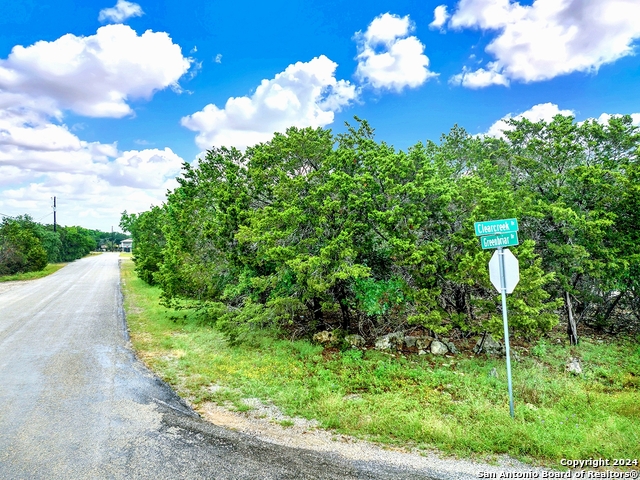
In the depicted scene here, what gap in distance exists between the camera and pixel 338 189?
9297 mm

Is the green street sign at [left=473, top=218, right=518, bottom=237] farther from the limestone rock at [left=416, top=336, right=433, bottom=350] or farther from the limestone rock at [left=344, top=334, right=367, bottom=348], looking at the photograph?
the limestone rock at [left=344, top=334, right=367, bottom=348]

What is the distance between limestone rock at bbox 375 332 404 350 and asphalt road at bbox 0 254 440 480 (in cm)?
556

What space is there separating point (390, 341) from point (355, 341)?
3.28 feet

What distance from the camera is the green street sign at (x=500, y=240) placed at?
5691mm

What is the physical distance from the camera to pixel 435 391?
22.5ft

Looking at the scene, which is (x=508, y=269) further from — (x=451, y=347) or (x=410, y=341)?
(x=410, y=341)

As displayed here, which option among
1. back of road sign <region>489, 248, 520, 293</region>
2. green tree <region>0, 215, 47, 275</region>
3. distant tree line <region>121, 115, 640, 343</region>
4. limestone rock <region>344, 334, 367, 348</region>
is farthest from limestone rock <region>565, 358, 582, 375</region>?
green tree <region>0, 215, 47, 275</region>

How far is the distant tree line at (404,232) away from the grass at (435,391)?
39.3 inches

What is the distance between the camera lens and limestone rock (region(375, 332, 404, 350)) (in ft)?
32.3

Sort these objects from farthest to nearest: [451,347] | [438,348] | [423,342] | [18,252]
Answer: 1. [18,252]
2. [423,342]
3. [451,347]
4. [438,348]

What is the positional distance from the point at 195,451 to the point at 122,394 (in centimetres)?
282

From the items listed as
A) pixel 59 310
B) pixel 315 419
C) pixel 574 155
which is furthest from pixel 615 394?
pixel 59 310

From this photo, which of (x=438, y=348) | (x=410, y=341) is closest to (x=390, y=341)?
(x=410, y=341)

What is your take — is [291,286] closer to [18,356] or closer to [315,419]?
[315,419]
